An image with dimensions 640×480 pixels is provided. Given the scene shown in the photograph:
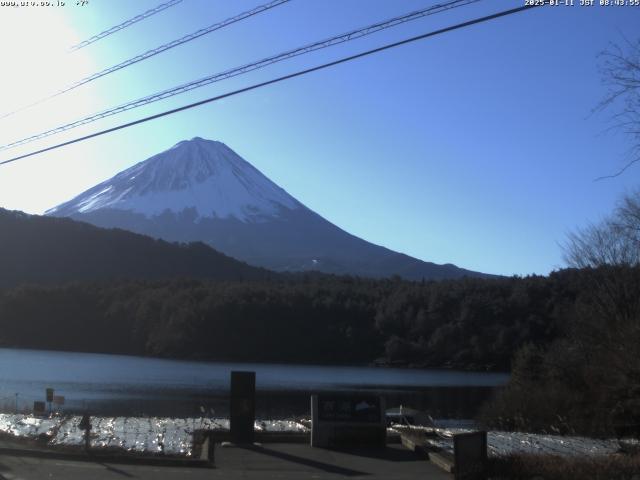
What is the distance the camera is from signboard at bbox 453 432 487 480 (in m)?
12.9

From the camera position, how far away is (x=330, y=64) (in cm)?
1266

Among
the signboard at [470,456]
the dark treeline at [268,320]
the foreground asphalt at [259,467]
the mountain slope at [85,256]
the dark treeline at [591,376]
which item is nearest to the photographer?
the signboard at [470,456]


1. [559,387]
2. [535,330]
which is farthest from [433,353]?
[559,387]

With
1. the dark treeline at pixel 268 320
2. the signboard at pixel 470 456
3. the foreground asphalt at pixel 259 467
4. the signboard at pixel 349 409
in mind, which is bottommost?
the foreground asphalt at pixel 259 467

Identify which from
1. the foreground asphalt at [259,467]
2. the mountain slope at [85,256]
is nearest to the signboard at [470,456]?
the foreground asphalt at [259,467]

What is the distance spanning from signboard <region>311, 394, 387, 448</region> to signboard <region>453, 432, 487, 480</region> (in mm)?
3931

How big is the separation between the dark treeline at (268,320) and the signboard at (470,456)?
74.7m

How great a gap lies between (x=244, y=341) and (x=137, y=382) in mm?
47502

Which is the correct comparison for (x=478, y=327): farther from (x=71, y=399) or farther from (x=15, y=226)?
(x=15, y=226)

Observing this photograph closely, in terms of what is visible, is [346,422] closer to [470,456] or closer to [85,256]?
[470,456]

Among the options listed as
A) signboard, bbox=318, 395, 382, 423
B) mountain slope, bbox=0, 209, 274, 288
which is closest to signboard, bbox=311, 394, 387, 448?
signboard, bbox=318, 395, 382, 423

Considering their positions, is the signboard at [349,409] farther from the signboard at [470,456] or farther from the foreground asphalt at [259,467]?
the signboard at [470,456]

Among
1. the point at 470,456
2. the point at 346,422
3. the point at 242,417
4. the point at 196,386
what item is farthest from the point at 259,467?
the point at 196,386

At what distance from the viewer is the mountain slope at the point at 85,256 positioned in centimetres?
13075
